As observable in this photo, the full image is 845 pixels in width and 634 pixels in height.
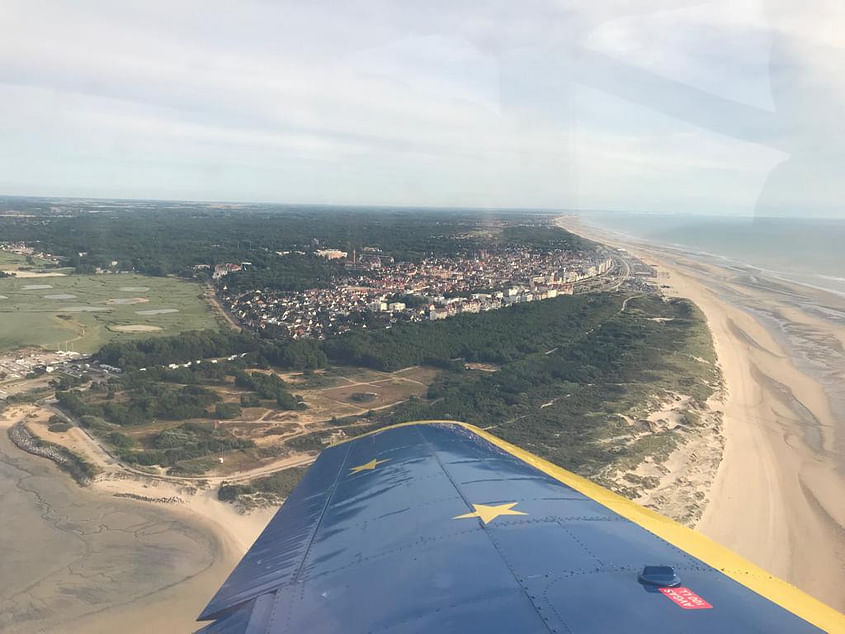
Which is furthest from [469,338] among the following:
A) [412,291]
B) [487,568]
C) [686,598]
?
[686,598]

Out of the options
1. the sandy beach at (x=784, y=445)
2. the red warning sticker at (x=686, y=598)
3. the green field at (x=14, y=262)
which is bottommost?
the sandy beach at (x=784, y=445)

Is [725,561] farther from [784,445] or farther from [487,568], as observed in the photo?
[784,445]

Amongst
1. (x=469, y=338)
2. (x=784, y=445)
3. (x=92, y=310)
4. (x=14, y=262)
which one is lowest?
(x=784, y=445)

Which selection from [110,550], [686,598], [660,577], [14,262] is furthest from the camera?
[14,262]

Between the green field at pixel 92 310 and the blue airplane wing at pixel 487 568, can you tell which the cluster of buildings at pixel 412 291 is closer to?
the green field at pixel 92 310

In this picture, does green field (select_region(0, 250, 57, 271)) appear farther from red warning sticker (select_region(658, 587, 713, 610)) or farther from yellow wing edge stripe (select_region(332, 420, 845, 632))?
red warning sticker (select_region(658, 587, 713, 610))

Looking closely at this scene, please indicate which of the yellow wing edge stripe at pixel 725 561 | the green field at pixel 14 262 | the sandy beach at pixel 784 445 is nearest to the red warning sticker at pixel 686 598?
the yellow wing edge stripe at pixel 725 561
